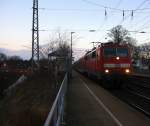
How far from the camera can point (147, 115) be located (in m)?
16.5

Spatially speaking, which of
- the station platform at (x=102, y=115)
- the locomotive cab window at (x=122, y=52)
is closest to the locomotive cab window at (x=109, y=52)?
the locomotive cab window at (x=122, y=52)

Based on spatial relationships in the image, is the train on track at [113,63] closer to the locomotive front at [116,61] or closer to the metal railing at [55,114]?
the locomotive front at [116,61]

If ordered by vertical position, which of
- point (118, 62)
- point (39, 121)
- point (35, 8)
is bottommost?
point (39, 121)

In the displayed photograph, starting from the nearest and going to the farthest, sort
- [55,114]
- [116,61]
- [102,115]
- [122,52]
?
[55,114], [102,115], [116,61], [122,52]

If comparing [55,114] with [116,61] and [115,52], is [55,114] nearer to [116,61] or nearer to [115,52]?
[116,61]

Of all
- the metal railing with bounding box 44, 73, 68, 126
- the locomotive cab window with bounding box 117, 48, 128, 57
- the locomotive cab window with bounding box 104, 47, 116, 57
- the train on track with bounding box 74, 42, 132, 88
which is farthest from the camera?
the locomotive cab window with bounding box 104, 47, 116, 57

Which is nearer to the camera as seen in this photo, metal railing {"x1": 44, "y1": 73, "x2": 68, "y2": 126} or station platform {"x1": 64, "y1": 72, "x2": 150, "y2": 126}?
metal railing {"x1": 44, "y1": 73, "x2": 68, "y2": 126}

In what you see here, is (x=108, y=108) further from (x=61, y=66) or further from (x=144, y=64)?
(x=144, y=64)

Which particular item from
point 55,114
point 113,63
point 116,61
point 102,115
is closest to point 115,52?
point 116,61

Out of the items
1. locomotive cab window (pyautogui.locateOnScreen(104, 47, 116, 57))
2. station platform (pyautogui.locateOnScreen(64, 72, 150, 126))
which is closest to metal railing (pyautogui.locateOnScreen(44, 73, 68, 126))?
station platform (pyautogui.locateOnScreen(64, 72, 150, 126))

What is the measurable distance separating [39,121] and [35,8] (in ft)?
93.1

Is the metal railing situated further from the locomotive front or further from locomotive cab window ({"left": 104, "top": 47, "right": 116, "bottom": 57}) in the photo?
locomotive cab window ({"left": 104, "top": 47, "right": 116, "bottom": 57})

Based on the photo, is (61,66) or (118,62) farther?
(61,66)

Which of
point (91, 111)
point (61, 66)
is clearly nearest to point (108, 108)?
point (91, 111)
